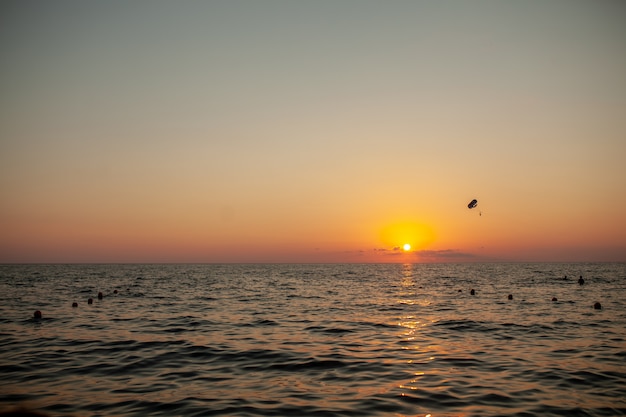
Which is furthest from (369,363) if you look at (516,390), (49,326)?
(49,326)

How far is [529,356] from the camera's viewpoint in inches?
711

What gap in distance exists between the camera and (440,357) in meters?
17.8

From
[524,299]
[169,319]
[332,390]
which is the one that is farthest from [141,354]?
[524,299]

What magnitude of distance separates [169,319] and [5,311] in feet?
43.1

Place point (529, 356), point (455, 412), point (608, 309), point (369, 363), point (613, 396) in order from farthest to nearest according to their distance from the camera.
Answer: point (608, 309) < point (529, 356) < point (369, 363) < point (613, 396) < point (455, 412)

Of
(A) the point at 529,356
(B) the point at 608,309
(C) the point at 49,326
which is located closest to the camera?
(A) the point at 529,356

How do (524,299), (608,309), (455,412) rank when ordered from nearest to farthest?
(455,412), (608,309), (524,299)

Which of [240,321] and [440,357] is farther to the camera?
[240,321]

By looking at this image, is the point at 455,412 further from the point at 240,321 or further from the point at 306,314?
the point at 306,314

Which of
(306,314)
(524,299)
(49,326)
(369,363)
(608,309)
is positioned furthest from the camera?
(524,299)

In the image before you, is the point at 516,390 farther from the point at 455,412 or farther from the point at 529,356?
the point at 529,356

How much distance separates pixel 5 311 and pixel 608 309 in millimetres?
43793

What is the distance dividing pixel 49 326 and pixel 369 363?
1917 centimetres

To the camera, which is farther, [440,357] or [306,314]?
[306,314]
